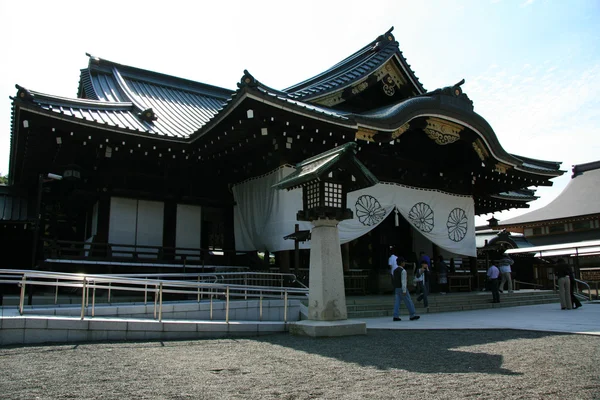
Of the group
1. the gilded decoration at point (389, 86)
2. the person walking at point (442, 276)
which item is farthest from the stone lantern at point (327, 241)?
the gilded decoration at point (389, 86)

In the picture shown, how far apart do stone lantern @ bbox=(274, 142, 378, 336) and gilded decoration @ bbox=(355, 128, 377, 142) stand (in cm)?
390

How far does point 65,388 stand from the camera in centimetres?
423

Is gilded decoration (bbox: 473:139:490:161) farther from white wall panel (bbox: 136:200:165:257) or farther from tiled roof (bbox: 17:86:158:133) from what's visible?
white wall panel (bbox: 136:200:165:257)

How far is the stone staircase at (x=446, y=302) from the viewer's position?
36.2 ft

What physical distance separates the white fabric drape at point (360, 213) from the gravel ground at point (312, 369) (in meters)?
5.20

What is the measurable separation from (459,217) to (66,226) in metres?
14.4

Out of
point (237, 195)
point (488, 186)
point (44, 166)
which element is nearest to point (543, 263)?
point (488, 186)

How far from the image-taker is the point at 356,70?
14883 mm

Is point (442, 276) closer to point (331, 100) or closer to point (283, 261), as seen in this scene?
point (283, 261)

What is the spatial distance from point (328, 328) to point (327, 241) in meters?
1.48

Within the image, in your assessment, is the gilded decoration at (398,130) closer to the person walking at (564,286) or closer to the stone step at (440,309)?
the stone step at (440,309)

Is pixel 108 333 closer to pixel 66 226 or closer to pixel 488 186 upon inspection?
pixel 66 226

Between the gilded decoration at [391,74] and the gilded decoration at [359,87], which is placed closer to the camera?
the gilded decoration at [359,87]

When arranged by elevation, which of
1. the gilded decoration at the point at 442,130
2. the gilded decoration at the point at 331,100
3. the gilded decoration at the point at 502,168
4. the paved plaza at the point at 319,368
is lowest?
the paved plaza at the point at 319,368
